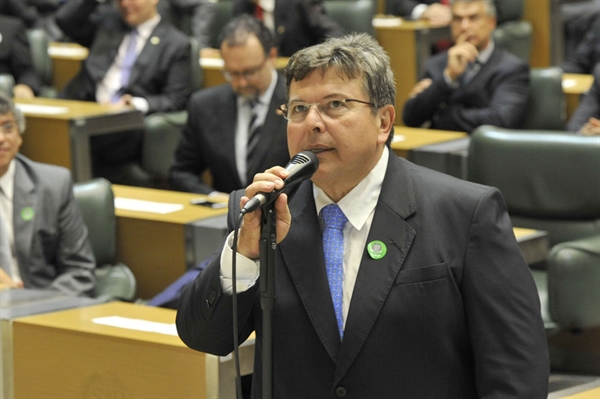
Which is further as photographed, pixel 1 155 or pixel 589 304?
pixel 1 155

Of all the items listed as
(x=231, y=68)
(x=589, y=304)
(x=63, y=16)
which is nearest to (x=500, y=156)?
(x=589, y=304)

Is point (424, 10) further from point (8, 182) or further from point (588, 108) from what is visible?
point (8, 182)

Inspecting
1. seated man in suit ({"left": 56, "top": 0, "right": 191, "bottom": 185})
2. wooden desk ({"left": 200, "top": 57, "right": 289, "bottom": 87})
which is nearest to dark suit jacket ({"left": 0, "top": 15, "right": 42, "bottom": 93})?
seated man in suit ({"left": 56, "top": 0, "right": 191, "bottom": 185})

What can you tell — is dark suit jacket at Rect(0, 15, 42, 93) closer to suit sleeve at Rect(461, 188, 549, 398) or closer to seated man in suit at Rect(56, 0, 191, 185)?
seated man in suit at Rect(56, 0, 191, 185)

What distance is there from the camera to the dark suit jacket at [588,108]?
4.73 meters

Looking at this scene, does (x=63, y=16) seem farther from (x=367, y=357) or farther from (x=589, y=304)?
(x=367, y=357)

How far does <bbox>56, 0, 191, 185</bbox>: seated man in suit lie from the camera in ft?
18.2

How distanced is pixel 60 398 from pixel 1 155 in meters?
1.26

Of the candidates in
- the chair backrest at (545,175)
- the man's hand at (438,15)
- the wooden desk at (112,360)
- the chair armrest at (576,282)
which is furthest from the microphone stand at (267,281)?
the man's hand at (438,15)

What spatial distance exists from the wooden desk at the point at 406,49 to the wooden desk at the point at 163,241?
8.48 feet

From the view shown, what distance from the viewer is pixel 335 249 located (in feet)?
6.35

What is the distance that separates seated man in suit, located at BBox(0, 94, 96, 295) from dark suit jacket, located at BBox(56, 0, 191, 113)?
1990mm

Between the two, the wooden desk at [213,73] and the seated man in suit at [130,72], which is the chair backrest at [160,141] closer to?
the seated man in suit at [130,72]

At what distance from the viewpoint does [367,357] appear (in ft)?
6.12
